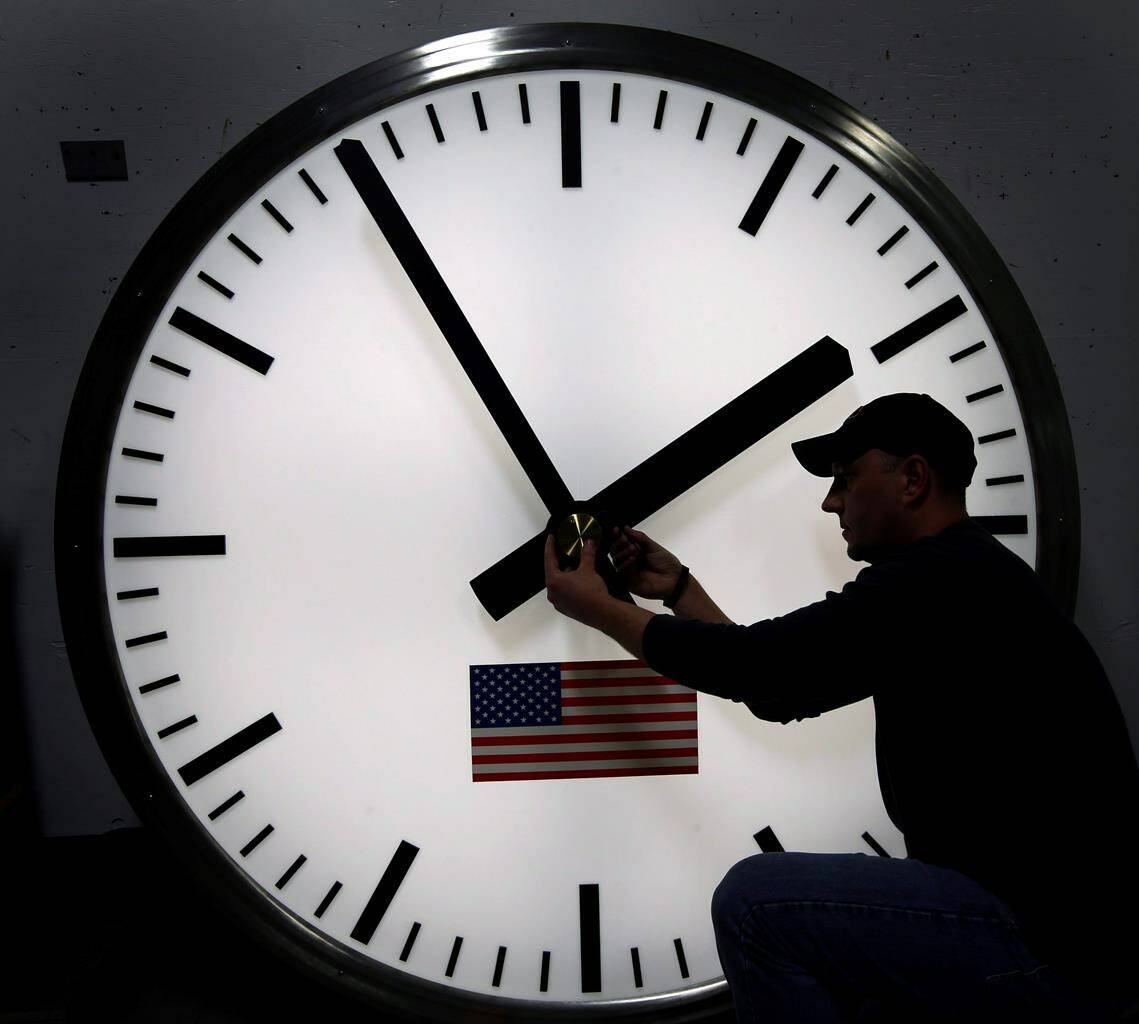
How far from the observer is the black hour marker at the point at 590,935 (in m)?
1.17

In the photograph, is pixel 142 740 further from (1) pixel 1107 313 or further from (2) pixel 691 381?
(1) pixel 1107 313

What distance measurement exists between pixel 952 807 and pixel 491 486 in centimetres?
64

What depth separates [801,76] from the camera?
4.03 feet

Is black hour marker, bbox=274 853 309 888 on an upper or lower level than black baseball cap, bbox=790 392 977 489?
lower

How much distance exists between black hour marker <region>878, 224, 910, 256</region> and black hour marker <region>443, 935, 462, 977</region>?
1.04m

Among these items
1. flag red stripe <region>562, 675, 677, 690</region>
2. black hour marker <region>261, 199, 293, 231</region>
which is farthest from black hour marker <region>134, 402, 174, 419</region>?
flag red stripe <region>562, 675, 677, 690</region>

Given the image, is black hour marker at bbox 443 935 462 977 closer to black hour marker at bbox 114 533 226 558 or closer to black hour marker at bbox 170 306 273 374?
black hour marker at bbox 114 533 226 558

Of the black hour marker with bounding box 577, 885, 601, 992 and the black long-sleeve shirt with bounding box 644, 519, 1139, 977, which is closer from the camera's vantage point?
the black long-sleeve shirt with bounding box 644, 519, 1139, 977

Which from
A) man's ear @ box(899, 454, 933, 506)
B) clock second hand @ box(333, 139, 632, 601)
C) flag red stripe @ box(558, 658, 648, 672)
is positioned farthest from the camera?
flag red stripe @ box(558, 658, 648, 672)

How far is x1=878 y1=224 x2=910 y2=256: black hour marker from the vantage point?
3.80 ft

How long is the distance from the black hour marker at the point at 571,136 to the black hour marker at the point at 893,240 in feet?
1.31

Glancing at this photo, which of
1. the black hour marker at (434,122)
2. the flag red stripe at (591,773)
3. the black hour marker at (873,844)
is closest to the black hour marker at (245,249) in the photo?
the black hour marker at (434,122)

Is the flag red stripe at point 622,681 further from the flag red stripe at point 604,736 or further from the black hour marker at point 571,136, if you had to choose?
the black hour marker at point 571,136

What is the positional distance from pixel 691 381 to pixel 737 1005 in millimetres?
714
